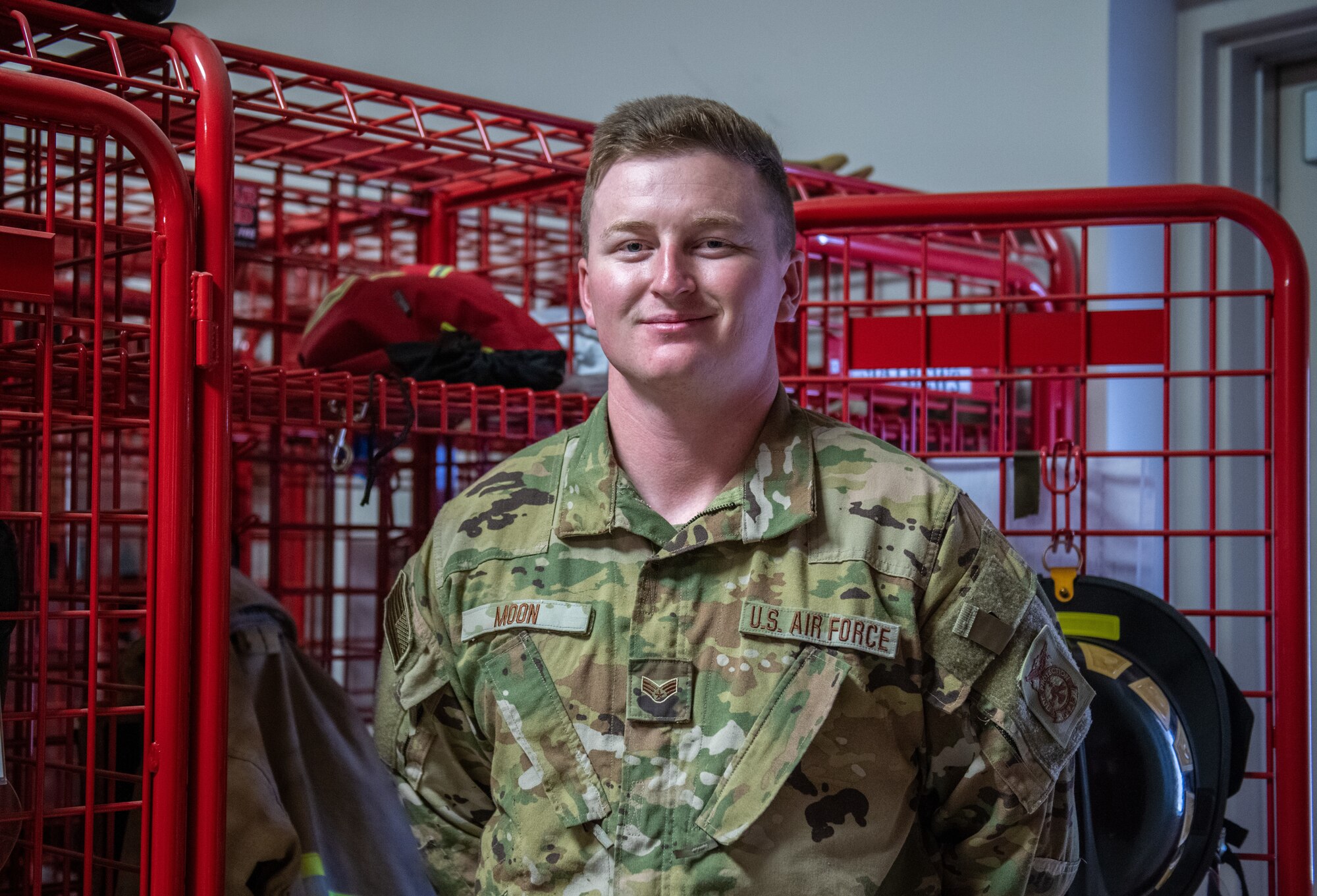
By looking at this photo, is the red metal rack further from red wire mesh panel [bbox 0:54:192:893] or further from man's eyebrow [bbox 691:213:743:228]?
man's eyebrow [bbox 691:213:743:228]

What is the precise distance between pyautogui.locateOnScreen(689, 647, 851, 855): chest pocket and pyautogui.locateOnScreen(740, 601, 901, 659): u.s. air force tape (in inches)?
0.8

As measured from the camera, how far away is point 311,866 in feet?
5.92

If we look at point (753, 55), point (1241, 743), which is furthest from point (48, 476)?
point (753, 55)

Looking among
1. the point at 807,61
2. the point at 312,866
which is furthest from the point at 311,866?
the point at 807,61

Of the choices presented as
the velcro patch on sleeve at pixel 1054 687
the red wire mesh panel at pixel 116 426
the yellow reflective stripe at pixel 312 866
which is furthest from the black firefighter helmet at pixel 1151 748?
the red wire mesh panel at pixel 116 426

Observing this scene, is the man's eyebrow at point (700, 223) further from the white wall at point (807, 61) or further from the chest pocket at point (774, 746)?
the white wall at point (807, 61)

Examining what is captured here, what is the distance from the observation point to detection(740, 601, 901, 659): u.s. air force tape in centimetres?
142

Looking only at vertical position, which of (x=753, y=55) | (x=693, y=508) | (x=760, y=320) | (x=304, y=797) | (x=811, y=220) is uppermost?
(x=753, y=55)

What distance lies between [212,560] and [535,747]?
460mm

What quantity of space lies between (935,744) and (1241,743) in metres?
0.71

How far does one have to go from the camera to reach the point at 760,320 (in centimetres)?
147

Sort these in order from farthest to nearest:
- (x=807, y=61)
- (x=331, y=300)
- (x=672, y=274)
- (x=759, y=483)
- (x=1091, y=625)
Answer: (x=807, y=61) → (x=331, y=300) → (x=1091, y=625) → (x=759, y=483) → (x=672, y=274)

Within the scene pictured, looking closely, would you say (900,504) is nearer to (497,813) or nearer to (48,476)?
(497,813)

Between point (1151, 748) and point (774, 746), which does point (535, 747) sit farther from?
point (1151, 748)
